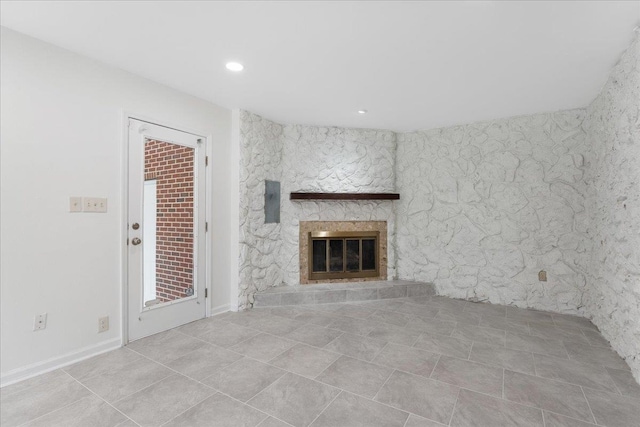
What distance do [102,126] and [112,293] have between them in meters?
1.34

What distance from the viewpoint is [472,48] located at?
216 cm

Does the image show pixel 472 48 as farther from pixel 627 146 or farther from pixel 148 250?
pixel 148 250

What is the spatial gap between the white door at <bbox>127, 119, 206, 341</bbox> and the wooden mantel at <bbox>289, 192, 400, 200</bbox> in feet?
4.11

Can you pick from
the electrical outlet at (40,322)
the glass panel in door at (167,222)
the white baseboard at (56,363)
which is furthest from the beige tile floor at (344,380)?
the glass panel in door at (167,222)

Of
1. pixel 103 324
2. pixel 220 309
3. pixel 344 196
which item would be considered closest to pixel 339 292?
pixel 344 196

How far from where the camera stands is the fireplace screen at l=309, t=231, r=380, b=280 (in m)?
4.16

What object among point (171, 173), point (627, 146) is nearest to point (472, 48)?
point (627, 146)

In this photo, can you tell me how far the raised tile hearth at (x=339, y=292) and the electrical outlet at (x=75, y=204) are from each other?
2.00 m

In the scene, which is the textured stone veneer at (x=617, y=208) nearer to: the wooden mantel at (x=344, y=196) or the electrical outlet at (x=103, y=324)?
the wooden mantel at (x=344, y=196)

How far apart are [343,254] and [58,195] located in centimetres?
312

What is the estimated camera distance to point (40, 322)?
2.04 meters

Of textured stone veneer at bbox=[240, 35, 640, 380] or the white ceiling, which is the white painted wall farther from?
textured stone veneer at bbox=[240, 35, 640, 380]

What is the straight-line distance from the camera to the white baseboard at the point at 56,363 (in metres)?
1.91

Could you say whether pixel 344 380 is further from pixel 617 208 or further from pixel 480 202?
pixel 480 202
